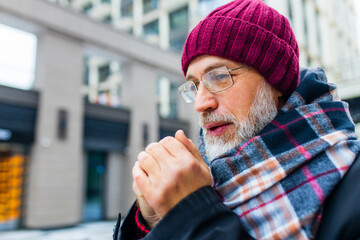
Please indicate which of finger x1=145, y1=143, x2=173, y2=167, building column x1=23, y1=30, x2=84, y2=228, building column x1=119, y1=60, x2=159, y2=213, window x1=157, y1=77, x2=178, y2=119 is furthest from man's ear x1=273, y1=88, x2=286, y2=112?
window x1=157, y1=77, x2=178, y2=119

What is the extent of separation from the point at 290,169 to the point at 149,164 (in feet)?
1.45

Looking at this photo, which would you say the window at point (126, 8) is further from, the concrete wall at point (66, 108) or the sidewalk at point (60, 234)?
the sidewalk at point (60, 234)

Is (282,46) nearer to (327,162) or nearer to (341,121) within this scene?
(341,121)

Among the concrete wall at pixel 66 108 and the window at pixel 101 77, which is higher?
the window at pixel 101 77

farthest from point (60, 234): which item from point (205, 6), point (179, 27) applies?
point (179, 27)

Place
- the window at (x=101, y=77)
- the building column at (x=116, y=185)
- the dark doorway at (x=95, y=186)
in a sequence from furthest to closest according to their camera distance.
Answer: the window at (x=101, y=77)
the building column at (x=116, y=185)
the dark doorway at (x=95, y=186)

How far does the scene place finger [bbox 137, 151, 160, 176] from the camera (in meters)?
0.88

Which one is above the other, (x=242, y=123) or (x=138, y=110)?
(x=138, y=110)

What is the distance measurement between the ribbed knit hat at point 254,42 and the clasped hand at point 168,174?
540mm

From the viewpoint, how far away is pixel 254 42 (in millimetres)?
1273

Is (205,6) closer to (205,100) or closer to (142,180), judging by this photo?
(205,100)

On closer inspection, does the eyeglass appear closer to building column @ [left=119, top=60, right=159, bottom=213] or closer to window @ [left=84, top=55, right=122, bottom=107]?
building column @ [left=119, top=60, right=159, bottom=213]

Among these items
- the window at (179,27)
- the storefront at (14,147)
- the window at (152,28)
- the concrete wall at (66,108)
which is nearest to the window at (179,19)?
the window at (179,27)

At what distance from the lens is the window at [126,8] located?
23625 millimetres
